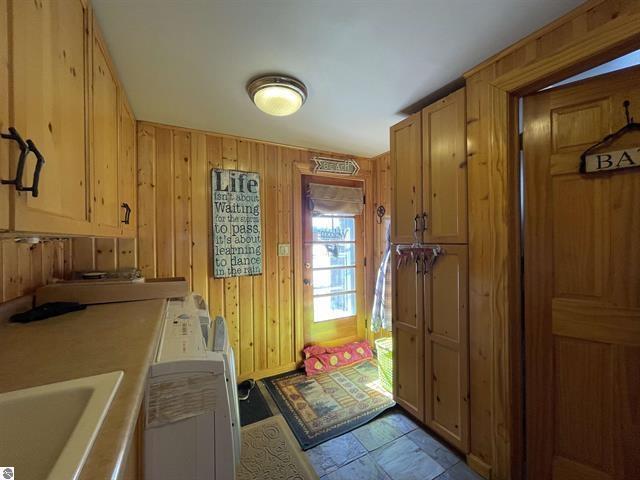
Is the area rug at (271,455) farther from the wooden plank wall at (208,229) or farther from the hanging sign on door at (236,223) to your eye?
the hanging sign on door at (236,223)

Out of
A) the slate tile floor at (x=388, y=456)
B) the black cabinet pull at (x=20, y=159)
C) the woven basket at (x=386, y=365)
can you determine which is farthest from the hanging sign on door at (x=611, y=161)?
the black cabinet pull at (x=20, y=159)

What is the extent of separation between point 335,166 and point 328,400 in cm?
222

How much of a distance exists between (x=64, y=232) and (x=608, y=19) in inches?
79.8

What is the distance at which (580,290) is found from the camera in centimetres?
120

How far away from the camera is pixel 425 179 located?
172cm

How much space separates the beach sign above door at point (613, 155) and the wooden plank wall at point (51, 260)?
2.42m

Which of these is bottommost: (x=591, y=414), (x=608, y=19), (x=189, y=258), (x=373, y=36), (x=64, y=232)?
(x=591, y=414)

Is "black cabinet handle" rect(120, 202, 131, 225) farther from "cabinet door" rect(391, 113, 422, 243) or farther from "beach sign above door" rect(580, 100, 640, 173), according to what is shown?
"beach sign above door" rect(580, 100, 640, 173)

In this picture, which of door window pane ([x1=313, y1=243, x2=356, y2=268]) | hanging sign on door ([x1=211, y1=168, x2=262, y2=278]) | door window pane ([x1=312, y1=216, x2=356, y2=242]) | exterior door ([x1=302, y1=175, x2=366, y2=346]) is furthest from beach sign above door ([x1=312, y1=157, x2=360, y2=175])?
door window pane ([x1=313, y1=243, x2=356, y2=268])

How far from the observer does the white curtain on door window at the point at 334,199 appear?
2734 millimetres

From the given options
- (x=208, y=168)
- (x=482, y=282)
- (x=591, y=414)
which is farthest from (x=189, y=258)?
(x=591, y=414)

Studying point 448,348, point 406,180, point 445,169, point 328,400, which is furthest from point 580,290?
point 328,400

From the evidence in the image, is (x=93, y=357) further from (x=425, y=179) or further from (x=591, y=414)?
(x=591, y=414)

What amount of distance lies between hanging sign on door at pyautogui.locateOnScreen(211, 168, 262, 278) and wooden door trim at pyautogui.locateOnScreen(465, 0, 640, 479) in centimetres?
176
